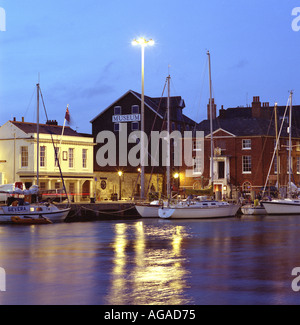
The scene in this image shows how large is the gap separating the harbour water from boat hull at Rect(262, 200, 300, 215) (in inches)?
939

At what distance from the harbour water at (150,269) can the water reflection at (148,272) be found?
23mm

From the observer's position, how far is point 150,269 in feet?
63.7

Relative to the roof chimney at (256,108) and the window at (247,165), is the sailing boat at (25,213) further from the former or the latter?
the roof chimney at (256,108)

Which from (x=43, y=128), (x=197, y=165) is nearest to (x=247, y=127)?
(x=197, y=165)

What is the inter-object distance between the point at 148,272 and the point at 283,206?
139 ft

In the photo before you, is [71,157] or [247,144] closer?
[71,157]

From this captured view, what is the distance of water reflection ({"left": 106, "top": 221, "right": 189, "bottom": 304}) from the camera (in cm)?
1437

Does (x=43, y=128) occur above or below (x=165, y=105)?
below

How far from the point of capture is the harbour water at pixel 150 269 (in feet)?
47.7

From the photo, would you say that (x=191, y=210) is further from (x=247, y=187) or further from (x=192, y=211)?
(x=247, y=187)

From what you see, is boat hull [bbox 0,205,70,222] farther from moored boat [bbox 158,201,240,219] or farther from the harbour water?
the harbour water

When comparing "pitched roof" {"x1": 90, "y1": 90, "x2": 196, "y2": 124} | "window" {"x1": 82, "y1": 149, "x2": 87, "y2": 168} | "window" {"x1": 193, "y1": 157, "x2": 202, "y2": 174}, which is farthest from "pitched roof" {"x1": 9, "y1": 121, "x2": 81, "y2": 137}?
"window" {"x1": 193, "y1": 157, "x2": 202, "y2": 174}

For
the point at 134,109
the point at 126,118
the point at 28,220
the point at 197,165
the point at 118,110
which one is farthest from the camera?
the point at 118,110
